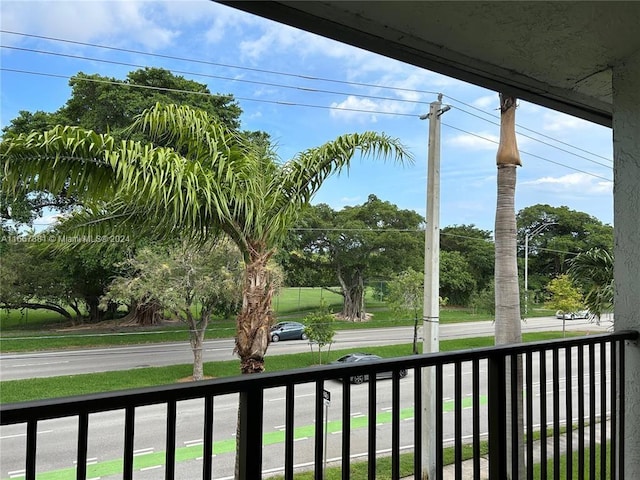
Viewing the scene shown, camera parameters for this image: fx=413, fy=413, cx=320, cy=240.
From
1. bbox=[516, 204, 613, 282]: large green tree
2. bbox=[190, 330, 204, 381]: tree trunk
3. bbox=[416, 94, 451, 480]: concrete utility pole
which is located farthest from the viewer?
bbox=[516, 204, 613, 282]: large green tree

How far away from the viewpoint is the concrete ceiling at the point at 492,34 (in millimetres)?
1149

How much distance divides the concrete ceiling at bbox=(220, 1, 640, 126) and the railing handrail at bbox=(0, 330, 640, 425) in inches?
34.7

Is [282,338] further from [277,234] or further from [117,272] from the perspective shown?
[277,234]

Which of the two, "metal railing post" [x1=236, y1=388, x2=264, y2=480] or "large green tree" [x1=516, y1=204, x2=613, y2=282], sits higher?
"large green tree" [x1=516, y1=204, x2=613, y2=282]

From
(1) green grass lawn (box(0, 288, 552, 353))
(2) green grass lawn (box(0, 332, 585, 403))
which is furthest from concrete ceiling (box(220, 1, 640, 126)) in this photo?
(1) green grass lawn (box(0, 288, 552, 353))

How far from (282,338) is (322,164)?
7.48 meters

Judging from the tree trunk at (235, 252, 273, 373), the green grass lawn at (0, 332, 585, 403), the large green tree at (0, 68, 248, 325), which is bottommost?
the green grass lawn at (0, 332, 585, 403)

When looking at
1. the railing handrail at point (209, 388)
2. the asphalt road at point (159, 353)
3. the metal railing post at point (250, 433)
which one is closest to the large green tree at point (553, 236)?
the asphalt road at point (159, 353)

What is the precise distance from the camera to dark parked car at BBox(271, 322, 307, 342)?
10.5m

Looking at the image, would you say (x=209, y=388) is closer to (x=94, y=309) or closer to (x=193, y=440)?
(x=193, y=440)

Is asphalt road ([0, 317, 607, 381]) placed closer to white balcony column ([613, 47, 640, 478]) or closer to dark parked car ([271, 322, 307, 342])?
dark parked car ([271, 322, 307, 342])

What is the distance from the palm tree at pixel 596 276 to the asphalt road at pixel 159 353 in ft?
6.57

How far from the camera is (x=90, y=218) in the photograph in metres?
3.83

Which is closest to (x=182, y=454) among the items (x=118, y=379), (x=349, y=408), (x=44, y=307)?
(x=118, y=379)
